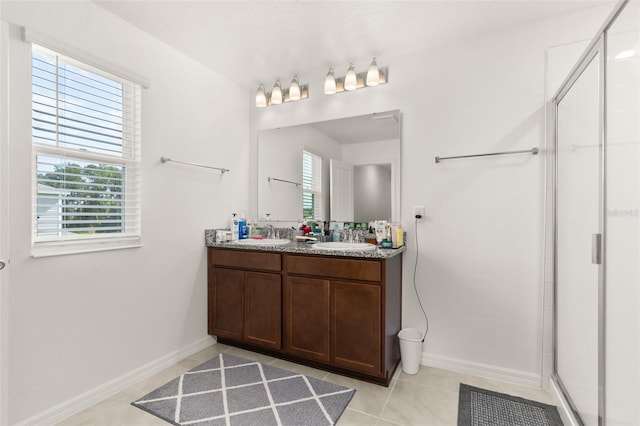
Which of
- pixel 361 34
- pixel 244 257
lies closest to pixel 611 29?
pixel 361 34

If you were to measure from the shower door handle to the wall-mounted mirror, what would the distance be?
1273mm

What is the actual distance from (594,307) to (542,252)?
0.76m

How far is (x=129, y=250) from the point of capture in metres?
2.09

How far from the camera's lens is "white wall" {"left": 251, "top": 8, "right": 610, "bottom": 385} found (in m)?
2.08

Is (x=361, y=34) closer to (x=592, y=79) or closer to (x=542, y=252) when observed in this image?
(x=592, y=79)

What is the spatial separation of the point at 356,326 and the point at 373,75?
182 cm

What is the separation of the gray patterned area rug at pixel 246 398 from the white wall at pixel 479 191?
0.91 m

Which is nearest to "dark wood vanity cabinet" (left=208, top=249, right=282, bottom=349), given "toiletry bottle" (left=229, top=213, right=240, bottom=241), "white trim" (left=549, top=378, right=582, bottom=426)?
"toiletry bottle" (left=229, top=213, right=240, bottom=241)

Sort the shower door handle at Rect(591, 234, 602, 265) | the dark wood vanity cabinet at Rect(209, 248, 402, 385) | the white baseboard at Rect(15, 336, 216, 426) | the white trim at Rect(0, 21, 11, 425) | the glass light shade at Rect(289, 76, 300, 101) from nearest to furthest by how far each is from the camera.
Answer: the shower door handle at Rect(591, 234, 602, 265) < the white trim at Rect(0, 21, 11, 425) < the white baseboard at Rect(15, 336, 216, 426) < the dark wood vanity cabinet at Rect(209, 248, 402, 385) < the glass light shade at Rect(289, 76, 300, 101)

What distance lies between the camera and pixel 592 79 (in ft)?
4.64

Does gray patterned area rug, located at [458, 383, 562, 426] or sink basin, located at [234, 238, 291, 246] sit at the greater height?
sink basin, located at [234, 238, 291, 246]

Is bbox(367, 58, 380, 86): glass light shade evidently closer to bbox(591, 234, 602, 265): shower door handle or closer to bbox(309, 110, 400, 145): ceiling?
bbox(309, 110, 400, 145): ceiling

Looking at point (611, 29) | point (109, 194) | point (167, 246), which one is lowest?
point (167, 246)

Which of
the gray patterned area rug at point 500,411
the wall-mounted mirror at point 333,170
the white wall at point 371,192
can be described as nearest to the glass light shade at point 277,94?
the wall-mounted mirror at point 333,170
